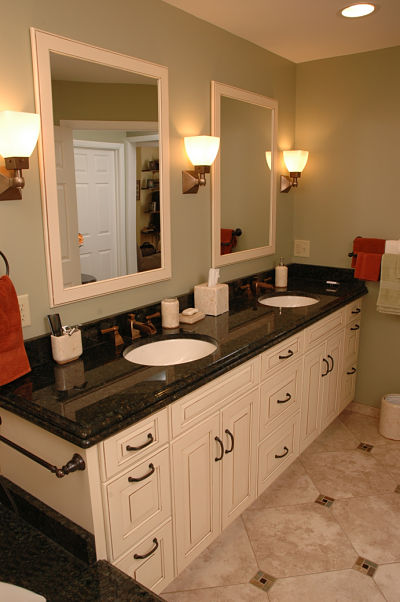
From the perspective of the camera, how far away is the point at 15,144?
1.56 m

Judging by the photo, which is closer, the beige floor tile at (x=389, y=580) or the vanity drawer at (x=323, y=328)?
the beige floor tile at (x=389, y=580)

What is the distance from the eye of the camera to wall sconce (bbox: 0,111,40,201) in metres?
1.55

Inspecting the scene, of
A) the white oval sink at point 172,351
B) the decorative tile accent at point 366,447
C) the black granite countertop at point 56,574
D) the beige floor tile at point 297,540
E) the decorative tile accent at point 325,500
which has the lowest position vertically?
the beige floor tile at point 297,540

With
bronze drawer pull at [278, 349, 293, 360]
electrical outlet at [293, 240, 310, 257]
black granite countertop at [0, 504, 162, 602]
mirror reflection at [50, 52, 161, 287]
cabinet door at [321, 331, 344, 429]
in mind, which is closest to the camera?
black granite countertop at [0, 504, 162, 602]

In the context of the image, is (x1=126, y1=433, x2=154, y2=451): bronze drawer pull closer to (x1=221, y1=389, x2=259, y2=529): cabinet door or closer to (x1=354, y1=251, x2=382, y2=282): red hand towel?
(x1=221, y1=389, x2=259, y2=529): cabinet door

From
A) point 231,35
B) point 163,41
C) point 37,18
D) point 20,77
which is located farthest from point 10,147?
point 231,35

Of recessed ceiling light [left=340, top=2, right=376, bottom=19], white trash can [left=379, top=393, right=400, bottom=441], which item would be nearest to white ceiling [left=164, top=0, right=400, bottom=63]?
recessed ceiling light [left=340, top=2, right=376, bottom=19]

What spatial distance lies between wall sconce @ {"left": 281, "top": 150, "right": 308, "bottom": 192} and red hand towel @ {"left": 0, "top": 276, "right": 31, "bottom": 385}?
210 centimetres

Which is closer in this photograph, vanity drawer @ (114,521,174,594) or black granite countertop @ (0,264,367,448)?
black granite countertop @ (0,264,367,448)

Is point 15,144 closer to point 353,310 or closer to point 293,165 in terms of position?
point 293,165

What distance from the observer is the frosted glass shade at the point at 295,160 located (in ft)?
10.3

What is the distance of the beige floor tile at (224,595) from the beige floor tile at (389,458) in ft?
3.59

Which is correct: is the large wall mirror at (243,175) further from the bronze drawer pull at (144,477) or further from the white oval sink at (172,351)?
the bronze drawer pull at (144,477)

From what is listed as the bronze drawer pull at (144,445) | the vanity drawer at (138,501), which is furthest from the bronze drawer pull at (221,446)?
the bronze drawer pull at (144,445)
